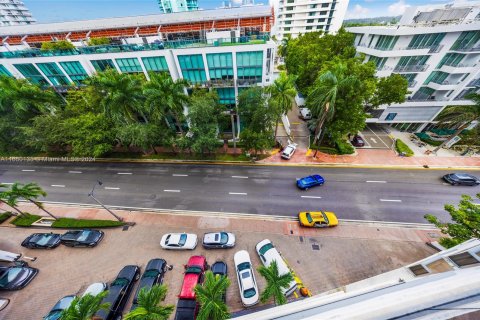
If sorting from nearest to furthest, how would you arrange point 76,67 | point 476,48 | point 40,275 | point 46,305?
point 46,305 → point 40,275 → point 476,48 → point 76,67

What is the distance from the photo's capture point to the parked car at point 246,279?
14.3 meters

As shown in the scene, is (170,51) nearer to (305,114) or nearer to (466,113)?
(305,114)

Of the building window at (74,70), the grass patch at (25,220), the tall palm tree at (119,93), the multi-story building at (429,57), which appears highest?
the building window at (74,70)

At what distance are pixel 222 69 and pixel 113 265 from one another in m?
29.9

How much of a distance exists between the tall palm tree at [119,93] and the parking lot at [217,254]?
53.3 ft

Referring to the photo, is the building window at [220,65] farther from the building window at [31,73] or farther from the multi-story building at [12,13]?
the multi-story building at [12,13]

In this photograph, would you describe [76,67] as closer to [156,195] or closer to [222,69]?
[222,69]

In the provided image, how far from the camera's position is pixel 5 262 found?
18.3 meters

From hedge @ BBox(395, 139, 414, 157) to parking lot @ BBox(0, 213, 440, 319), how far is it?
15.5 meters

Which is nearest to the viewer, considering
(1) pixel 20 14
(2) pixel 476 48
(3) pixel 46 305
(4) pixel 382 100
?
(3) pixel 46 305

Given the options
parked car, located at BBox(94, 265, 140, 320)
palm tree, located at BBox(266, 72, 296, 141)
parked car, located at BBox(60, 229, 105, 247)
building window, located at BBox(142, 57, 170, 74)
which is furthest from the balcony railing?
parked car, located at BBox(94, 265, 140, 320)

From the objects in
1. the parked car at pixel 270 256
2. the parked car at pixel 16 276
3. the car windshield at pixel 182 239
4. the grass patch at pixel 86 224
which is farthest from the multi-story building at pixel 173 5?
the parked car at pixel 270 256

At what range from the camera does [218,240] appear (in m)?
17.9

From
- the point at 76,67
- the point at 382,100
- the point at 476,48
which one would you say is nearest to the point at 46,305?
the point at 76,67
